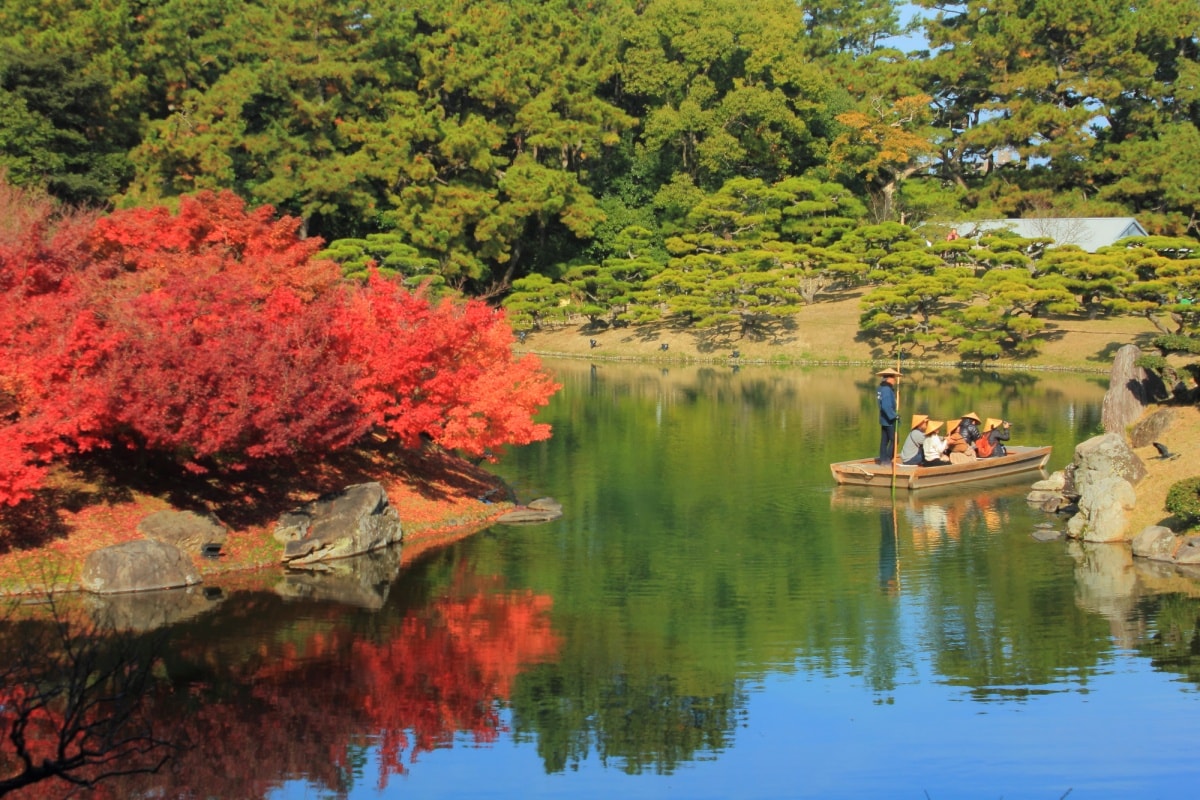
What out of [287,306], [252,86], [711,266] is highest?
[252,86]

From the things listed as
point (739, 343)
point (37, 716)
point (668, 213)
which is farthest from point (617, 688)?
point (668, 213)

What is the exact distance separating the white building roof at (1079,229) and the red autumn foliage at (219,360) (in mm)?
33742

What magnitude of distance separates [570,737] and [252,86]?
42620mm

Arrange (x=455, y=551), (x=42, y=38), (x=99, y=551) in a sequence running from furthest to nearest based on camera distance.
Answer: (x=42, y=38) < (x=455, y=551) < (x=99, y=551)

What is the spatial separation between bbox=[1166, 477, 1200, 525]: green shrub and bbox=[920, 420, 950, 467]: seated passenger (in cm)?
655

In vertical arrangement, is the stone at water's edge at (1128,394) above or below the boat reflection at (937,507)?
above

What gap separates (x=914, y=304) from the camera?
165 ft

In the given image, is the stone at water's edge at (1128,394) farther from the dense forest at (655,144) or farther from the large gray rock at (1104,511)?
the dense forest at (655,144)

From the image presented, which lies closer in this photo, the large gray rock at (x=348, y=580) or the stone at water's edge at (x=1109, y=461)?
the large gray rock at (x=348, y=580)

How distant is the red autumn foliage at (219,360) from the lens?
1753cm

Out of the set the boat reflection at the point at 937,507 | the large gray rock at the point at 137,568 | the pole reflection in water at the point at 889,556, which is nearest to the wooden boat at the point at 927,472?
the boat reflection at the point at 937,507

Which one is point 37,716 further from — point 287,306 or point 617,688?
point 287,306

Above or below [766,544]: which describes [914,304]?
above

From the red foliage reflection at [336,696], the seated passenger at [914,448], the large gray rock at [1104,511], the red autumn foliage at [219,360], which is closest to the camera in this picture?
the red foliage reflection at [336,696]
